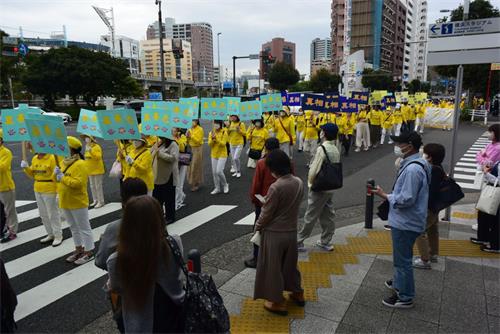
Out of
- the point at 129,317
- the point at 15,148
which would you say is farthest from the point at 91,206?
the point at 15,148

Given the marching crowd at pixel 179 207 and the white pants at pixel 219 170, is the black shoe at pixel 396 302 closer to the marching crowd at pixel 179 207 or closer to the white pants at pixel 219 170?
the marching crowd at pixel 179 207

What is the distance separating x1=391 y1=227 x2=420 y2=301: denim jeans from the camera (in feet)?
11.8

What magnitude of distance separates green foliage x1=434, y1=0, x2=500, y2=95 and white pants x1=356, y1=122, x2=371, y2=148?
1656 cm

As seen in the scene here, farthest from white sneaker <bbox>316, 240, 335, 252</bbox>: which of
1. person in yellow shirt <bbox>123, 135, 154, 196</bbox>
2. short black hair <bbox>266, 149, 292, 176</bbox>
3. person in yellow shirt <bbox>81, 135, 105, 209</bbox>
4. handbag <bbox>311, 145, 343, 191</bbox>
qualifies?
person in yellow shirt <bbox>81, 135, 105, 209</bbox>

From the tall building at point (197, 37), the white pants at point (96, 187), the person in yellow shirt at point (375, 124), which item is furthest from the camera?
the tall building at point (197, 37)

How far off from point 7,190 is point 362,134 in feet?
43.9

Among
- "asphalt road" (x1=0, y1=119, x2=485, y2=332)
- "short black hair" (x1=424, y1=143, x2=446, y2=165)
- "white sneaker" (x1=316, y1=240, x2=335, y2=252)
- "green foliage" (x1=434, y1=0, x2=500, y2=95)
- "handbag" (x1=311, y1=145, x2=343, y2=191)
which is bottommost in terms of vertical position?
"asphalt road" (x1=0, y1=119, x2=485, y2=332)

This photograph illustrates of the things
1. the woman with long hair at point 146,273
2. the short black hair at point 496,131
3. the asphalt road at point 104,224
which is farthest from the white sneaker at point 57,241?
the short black hair at point 496,131

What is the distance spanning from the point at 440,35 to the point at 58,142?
6.32 metres

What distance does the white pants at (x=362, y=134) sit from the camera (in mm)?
15508

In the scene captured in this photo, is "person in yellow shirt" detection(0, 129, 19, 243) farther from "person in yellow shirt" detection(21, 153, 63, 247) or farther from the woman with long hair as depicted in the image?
the woman with long hair

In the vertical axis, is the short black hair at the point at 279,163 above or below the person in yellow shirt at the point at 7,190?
above

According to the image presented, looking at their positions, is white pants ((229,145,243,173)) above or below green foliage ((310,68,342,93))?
below

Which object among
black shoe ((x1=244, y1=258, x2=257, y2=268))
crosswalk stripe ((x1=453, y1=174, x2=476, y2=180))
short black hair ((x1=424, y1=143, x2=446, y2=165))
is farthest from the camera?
crosswalk stripe ((x1=453, y1=174, x2=476, y2=180))
